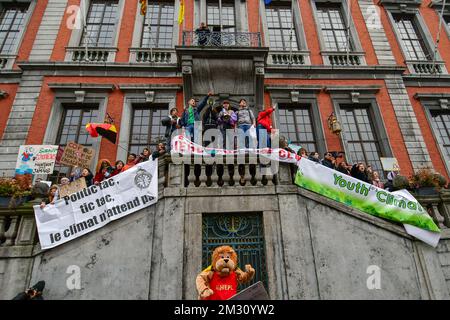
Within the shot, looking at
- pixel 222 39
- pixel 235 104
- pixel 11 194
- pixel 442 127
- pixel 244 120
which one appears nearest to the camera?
pixel 11 194

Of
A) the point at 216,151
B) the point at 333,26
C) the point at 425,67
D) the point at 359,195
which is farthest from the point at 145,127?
the point at 425,67

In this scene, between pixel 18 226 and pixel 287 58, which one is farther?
pixel 287 58

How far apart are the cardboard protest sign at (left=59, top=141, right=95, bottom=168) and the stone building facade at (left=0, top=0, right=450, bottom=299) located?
1.77 m

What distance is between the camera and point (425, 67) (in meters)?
14.6

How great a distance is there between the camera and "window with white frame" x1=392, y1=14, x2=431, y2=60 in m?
15.1

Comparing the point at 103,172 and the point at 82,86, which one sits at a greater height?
the point at 82,86

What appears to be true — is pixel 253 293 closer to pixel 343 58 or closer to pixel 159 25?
pixel 343 58

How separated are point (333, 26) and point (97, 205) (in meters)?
14.9

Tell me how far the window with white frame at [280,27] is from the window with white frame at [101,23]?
797 centimetres

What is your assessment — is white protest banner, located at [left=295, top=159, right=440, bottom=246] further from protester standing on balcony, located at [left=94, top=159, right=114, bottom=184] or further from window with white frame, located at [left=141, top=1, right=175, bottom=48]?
window with white frame, located at [left=141, top=1, right=175, bottom=48]

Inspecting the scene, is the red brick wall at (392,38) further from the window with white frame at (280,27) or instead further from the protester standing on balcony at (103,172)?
the protester standing on balcony at (103,172)

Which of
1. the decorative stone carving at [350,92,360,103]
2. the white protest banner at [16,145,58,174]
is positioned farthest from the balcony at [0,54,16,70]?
the decorative stone carving at [350,92,360,103]

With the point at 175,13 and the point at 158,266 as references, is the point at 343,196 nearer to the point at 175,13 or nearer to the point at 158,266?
the point at 158,266

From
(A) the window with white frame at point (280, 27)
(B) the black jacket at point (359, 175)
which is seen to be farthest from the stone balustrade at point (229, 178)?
(A) the window with white frame at point (280, 27)
